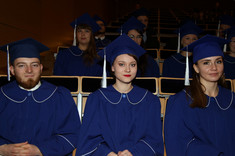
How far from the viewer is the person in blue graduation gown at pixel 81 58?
3.86m

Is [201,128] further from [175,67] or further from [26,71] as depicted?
[175,67]

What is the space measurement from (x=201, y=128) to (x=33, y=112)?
155 centimetres

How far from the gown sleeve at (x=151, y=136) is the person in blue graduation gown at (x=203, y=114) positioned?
0.26ft

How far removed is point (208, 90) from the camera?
7.39ft

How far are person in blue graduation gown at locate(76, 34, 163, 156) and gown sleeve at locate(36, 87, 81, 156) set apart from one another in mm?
107

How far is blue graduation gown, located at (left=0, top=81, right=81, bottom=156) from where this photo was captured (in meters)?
2.08

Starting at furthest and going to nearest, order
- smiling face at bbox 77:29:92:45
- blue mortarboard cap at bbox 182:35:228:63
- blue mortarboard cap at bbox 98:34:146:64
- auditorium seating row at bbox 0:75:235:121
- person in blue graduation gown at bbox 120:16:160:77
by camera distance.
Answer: smiling face at bbox 77:29:92:45, person in blue graduation gown at bbox 120:16:160:77, auditorium seating row at bbox 0:75:235:121, blue mortarboard cap at bbox 98:34:146:64, blue mortarboard cap at bbox 182:35:228:63

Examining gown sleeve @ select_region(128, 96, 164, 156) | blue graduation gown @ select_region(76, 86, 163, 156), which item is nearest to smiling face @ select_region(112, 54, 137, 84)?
blue graduation gown @ select_region(76, 86, 163, 156)

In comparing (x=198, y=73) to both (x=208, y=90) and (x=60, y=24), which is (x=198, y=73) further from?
(x=60, y=24)

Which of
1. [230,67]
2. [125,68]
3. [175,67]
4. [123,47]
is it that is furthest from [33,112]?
[230,67]

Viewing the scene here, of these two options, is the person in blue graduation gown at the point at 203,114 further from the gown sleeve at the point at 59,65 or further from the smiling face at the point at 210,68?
the gown sleeve at the point at 59,65

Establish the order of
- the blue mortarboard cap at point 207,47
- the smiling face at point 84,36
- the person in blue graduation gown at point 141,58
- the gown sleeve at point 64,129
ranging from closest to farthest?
the gown sleeve at point 64,129 → the blue mortarboard cap at point 207,47 → the person in blue graduation gown at point 141,58 → the smiling face at point 84,36

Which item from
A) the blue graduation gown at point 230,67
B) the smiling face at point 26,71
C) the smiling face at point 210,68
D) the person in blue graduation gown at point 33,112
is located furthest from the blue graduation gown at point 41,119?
the blue graduation gown at point 230,67

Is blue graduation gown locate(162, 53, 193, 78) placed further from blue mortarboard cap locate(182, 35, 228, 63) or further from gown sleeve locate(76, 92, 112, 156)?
gown sleeve locate(76, 92, 112, 156)
